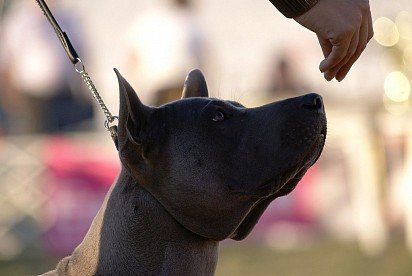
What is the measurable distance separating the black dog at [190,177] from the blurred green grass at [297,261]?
5387mm

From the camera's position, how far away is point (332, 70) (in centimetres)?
371

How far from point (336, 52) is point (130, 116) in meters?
0.69

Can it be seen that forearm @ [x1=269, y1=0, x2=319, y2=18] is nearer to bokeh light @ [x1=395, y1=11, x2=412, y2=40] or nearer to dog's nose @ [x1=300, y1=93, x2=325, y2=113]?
dog's nose @ [x1=300, y1=93, x2=325, y2=113]

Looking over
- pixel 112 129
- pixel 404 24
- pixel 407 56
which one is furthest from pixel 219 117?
pixel 404 24

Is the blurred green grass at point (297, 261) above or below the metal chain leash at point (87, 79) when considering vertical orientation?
below

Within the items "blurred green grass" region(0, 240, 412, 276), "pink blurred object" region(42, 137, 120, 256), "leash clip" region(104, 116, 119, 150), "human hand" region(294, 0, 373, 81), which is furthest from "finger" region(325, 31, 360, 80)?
"pink blurred object" region(42, 137, 120, 256)

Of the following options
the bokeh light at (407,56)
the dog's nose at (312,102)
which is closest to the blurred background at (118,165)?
the bokeh light at (407,56)

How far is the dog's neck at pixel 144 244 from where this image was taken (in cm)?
389

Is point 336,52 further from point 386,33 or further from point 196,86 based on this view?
point 386,33

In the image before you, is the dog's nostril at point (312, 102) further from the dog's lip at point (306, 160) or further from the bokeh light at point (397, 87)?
the bokeh light at point (397, 87)

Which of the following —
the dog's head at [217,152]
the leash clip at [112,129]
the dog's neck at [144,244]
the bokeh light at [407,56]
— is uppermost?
the leash clip at [112,129]

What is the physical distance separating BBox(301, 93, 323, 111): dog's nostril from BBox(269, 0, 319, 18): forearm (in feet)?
0.94

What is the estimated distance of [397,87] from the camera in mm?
13250

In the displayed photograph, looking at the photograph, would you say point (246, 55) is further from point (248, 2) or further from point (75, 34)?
point (75, 34)
